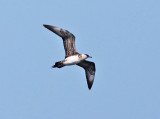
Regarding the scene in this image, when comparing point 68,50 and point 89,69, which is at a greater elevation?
point 68,50

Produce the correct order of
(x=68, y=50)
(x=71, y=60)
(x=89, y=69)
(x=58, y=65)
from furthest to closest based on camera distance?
(x=89, y=69) → (x=68, y=50) → (x=71, y=60) → (x=58, y=65)

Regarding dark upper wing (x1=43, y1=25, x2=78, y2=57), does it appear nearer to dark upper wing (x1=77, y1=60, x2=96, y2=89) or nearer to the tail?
the tail

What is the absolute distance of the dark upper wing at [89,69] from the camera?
25481mm

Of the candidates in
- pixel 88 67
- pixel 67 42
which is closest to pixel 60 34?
pixel 67 42

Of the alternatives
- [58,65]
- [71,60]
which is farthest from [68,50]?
[58,65]

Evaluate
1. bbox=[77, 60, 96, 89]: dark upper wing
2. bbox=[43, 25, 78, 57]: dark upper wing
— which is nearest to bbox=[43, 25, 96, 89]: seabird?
Result: bbox=[43, 25, 78, 57]: dark upper wing

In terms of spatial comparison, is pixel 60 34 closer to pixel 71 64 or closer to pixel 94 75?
pixel 71 64

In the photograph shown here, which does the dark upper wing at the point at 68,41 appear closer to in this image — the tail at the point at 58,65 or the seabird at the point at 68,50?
the seabird at the point at 68,50

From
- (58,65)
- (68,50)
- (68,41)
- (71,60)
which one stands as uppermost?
(68,41)

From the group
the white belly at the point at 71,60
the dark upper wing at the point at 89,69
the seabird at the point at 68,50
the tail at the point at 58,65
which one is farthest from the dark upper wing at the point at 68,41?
the dark upper wing at the point at 89,69

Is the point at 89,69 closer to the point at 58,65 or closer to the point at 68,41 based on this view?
the point at 68,41

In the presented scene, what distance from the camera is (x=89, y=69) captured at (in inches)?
1018

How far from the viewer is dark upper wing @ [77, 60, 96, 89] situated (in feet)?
83.6

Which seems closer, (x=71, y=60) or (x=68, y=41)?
(x=71, y=60)
